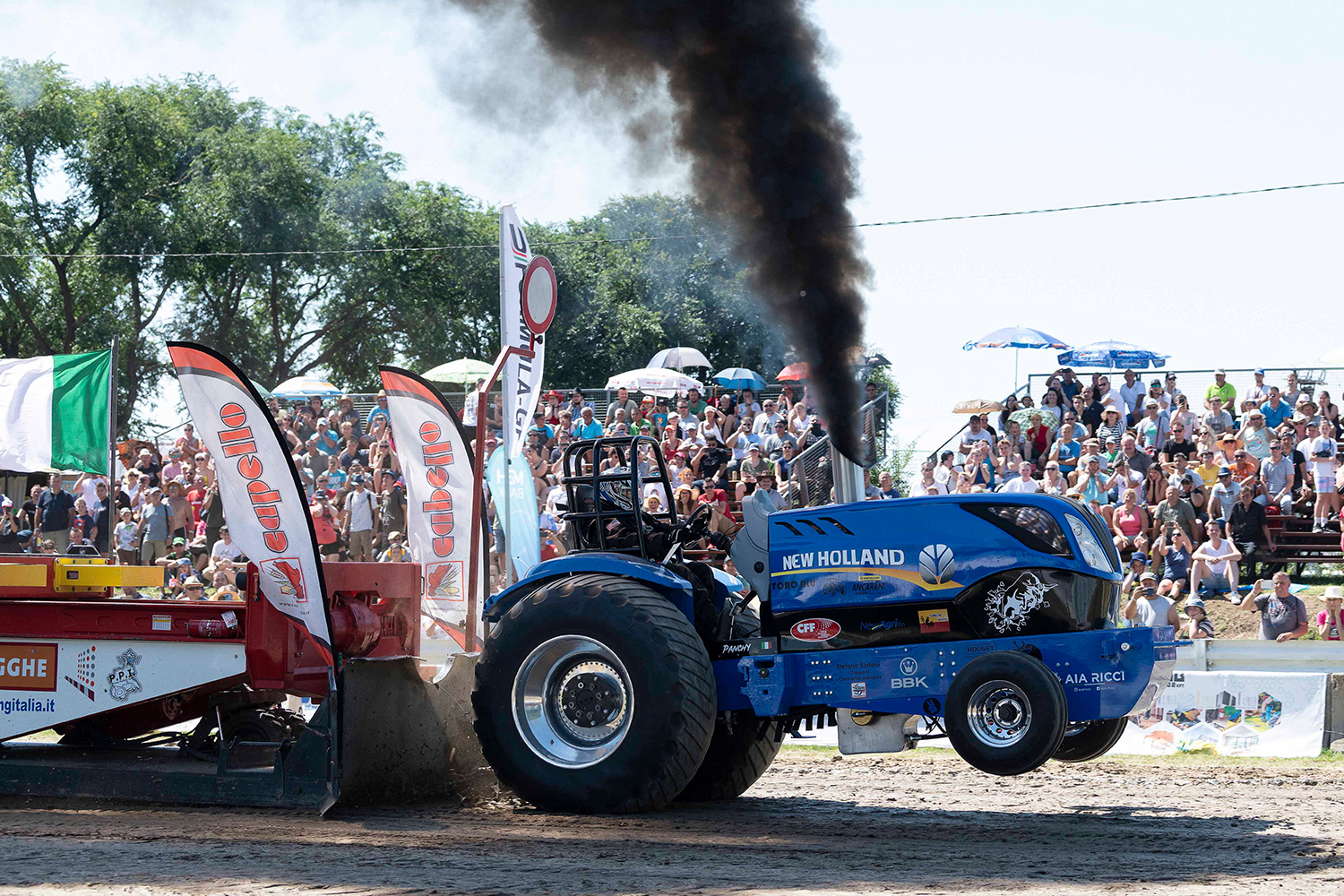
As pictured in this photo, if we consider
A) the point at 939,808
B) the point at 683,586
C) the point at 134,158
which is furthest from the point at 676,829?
the point at 134,158

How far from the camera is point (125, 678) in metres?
7.55

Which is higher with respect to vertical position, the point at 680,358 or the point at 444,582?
the point at 680,358

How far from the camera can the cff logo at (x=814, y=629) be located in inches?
279

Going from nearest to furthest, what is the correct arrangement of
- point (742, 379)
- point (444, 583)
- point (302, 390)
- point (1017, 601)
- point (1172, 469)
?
1. point (1017, 601)
2. point (444, 583)
3. point (1172, 469)
4. point (742, 379)
5. point (302, 390)

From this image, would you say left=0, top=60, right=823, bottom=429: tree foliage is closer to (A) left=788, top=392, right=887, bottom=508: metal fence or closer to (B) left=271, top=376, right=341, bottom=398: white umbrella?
(B) left=271, top=376, right=341, bottom=398: white umbrella

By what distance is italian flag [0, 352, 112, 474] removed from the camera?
10125mm

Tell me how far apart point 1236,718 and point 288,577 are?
6.65 metres

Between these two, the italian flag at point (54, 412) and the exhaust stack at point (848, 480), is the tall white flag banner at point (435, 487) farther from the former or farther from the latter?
the exhaust stack at point (848, 480)

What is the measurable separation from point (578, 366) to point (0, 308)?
14970 mm

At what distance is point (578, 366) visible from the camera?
41656mm

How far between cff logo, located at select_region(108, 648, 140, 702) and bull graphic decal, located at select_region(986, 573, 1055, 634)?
4325 mm

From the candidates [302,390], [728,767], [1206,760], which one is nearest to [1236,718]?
[1206,760]

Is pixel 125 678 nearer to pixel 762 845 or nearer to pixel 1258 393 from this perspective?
pixel 762 845

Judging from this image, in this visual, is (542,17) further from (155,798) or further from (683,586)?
(155,798)
